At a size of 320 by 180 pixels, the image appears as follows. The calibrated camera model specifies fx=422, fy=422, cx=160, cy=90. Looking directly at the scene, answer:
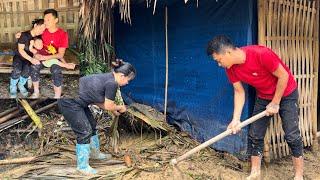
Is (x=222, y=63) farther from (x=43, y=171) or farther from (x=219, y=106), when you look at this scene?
(x=43, y=171)

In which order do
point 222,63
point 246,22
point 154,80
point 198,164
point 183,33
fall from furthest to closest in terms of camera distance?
1. point 154,80
2. point 183,33
3. point 198,164
4. point 246,22
5. point 222,63

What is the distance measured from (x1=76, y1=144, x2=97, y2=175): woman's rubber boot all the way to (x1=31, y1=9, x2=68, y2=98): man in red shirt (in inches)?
53.4

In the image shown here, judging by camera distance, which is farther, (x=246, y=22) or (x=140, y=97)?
(x=140, y=97)

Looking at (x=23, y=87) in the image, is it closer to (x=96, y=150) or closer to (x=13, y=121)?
(x=13, y=121)

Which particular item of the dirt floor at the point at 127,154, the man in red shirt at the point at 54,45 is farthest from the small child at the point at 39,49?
the dirt floor at the point at 127,154

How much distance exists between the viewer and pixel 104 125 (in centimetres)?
605

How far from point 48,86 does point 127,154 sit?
1.69 m

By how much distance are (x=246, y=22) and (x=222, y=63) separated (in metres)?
0.85

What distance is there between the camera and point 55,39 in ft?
18.5

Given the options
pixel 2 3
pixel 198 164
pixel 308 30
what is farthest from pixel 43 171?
pixel 308 30

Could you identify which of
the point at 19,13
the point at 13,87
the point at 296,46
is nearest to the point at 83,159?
the point at 13,87

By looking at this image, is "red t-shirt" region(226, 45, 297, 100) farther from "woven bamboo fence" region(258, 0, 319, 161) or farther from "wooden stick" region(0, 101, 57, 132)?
"wooden stick" region(0, 101, 57, 132)

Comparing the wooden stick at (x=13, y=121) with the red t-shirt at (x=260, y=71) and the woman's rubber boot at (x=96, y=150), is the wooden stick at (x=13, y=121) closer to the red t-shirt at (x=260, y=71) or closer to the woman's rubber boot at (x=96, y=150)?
the woman's rubber boot at (x=96, y=150)

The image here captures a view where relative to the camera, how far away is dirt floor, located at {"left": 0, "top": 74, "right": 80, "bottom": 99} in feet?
19.8
